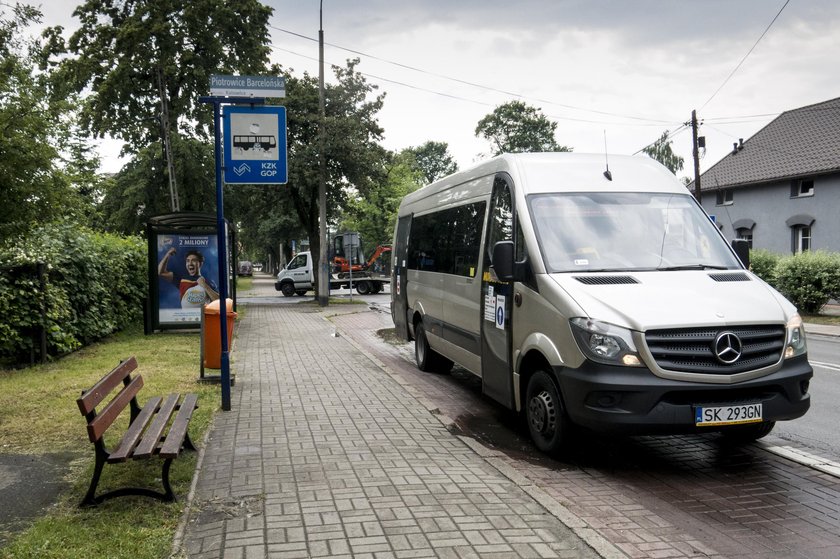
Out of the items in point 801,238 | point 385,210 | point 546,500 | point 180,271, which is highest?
point 385,210

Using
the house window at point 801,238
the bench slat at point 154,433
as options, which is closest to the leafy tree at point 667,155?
the house window at point 801,238

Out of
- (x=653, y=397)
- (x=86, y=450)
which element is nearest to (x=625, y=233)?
(x=653, y=397)

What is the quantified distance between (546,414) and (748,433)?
5.95 feet

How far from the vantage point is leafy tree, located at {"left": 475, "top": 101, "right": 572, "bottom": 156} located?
180 feet

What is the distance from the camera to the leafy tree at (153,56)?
21.1m

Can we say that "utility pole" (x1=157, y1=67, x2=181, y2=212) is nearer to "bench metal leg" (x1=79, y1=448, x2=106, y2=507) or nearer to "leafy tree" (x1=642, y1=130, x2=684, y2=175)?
"bench metal leg" (x1=79, y1=448, x2=106, y2=507)

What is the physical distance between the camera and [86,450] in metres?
5.69

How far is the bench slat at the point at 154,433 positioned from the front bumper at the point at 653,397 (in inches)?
114

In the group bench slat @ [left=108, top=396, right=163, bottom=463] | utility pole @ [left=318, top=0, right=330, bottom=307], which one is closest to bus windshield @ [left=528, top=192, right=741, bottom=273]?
bench slat @ [left=108, top=396, right=163, bottom=463]

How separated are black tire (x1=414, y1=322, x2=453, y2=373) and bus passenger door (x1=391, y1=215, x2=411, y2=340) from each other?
72cm

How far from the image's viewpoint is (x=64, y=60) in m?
21.6

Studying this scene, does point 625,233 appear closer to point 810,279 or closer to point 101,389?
point 101,389

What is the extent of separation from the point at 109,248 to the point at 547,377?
11322 millimetres

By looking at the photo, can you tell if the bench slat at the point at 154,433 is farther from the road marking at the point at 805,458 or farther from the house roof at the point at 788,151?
the house roof at the point at 788,151
